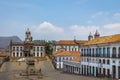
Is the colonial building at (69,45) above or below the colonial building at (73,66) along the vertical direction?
above

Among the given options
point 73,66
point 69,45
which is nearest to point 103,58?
point 73,66

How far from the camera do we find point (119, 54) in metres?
56.4

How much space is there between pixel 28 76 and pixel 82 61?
23452mm

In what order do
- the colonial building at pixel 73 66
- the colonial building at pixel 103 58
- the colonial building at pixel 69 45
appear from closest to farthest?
the colonial building at pixel 103 58 → the colonial building at pixel 73 66 → the colonial building at pixel 69 45

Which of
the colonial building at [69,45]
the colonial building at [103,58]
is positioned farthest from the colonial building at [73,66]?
the colonial building at [69,45]

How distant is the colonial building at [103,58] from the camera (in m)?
57.7

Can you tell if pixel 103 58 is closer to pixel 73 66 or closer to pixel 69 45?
pixel 73 66

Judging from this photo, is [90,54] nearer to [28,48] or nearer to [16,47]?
[28,48]

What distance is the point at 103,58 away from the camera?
208 feet

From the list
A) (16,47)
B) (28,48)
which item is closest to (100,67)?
(28,48)

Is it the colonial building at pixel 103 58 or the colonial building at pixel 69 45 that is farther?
the colonial building at pixel 69 45

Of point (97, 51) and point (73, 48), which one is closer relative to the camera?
point (97, 51)

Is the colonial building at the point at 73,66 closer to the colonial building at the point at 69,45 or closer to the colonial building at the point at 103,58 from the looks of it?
the colonial building at the point at 103,58

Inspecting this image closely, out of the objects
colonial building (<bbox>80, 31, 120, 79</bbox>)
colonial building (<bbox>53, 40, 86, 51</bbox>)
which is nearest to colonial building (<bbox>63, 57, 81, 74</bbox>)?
colonial building (<bbox>80, 31, 120, 79</bbox>)
